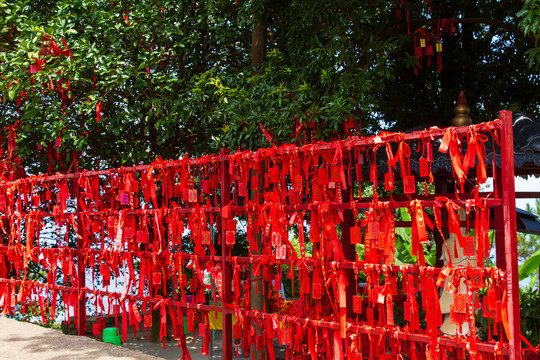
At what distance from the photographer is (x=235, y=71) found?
7.40 m

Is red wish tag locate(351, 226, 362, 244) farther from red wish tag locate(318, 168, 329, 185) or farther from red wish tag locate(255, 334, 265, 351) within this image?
red wish tag locate(255, 334, 265, 351)

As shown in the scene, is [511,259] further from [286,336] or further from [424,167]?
[286,336]

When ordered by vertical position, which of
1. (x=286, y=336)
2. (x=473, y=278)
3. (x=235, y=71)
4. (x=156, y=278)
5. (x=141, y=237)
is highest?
(x=235, y=71)

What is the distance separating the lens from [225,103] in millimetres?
6047

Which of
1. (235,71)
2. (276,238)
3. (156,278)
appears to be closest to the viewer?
(276,238)

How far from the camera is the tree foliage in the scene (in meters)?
5.67

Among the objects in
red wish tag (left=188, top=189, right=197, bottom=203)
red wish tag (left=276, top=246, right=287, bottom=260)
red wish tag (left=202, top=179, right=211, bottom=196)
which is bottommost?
red wish tag (left=276, top=246, right=287, bottom=260)

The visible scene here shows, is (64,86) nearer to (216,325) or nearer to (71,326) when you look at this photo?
(216,325)

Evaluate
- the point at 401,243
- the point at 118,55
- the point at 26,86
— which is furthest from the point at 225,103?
the point at 401,243

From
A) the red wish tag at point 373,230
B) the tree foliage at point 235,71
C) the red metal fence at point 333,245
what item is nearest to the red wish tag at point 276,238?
the red metal fence at point 333,245

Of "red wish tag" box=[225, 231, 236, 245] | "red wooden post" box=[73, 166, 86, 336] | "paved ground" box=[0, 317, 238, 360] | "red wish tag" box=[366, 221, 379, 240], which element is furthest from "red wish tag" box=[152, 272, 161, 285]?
"red wish tag" box=[366, 221, 379, 240]

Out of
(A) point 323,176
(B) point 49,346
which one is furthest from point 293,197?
(B) point 49,346

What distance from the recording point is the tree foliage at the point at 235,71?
5672mm

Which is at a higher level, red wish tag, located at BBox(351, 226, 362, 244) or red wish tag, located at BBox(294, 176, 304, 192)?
red wish tag, located at BBox(294, 176, 304, 192)
